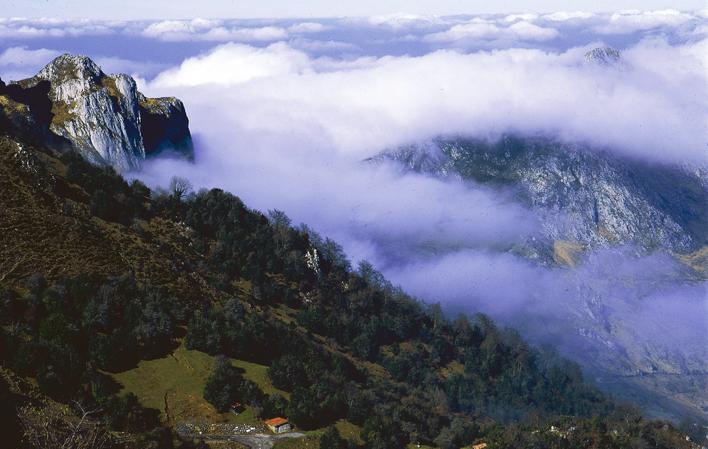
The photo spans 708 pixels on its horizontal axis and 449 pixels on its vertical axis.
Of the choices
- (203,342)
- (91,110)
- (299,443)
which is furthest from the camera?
(91,110)

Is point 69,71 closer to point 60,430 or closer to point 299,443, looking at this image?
point 299,443

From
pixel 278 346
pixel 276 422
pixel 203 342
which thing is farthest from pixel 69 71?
pixel 276 422

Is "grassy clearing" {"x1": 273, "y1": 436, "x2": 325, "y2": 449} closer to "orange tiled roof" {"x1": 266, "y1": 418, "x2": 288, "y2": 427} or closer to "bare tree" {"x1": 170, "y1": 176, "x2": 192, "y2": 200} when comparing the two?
"orange tiled roof" {"x1": 266, "y1": 418, "x2": 288, "y2": 427}

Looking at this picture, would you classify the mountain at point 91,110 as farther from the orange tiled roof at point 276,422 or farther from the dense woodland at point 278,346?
the orange tiled roof at point 276,422

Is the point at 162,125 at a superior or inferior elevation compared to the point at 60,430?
superior

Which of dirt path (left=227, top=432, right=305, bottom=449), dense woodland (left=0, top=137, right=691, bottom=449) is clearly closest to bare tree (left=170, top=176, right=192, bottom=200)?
dense woodland (left=0, top=137, right=691, bottom=449)

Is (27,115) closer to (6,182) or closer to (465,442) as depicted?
(6,182)
